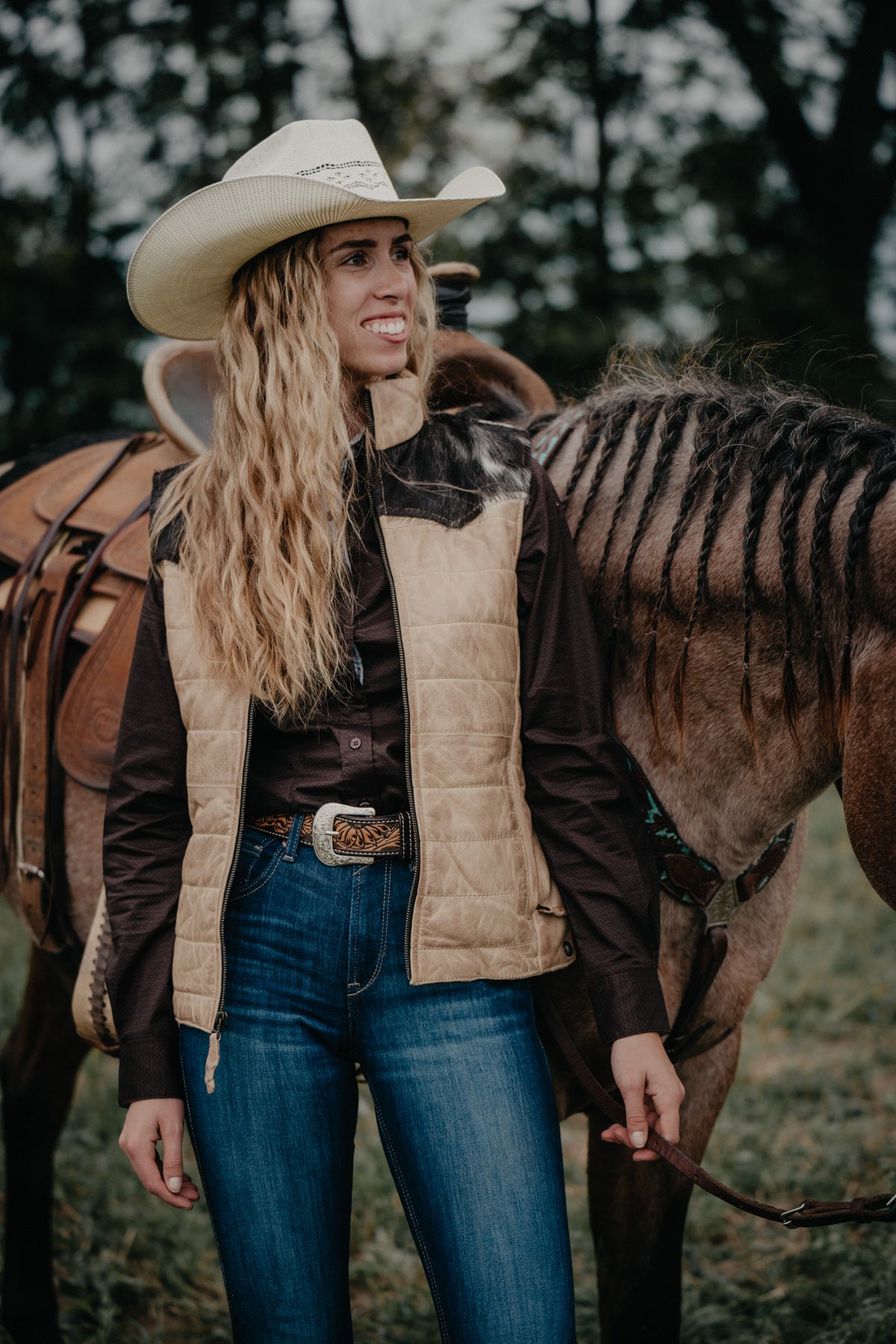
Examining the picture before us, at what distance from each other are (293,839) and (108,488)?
1.41 metres

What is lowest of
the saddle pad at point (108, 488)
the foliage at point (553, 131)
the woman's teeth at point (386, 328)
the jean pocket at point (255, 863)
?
the jean pocket at point (255, 863)

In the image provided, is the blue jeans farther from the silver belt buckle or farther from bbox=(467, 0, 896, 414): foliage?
bbox=(467, 0, 896, 414): foliage

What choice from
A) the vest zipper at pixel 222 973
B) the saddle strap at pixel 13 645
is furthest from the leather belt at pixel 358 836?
the saddle strap at pixel 13 645

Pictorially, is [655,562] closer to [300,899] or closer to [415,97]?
[300,899]

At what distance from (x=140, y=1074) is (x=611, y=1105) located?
0.66 m

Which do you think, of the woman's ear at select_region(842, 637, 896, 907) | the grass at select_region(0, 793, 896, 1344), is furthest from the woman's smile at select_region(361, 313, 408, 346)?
the grass at select_region(0, 793, 896, 1344)

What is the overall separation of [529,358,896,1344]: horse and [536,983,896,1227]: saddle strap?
8 centimetres

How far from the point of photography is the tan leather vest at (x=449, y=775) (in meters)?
1.41

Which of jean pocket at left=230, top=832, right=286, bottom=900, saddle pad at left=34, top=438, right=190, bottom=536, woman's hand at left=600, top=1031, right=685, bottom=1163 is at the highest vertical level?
saddle pad at left=34, top=438, right=190, bottom=536

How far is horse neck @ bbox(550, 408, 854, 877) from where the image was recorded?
5.05 feet

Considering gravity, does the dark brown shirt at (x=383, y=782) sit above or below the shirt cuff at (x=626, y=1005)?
above

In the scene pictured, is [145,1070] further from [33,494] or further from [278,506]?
[33,494]

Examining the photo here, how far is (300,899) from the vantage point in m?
1.46

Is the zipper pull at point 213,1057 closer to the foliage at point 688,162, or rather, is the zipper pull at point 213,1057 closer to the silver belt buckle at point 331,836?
the silver belt buckle at point 331,836
